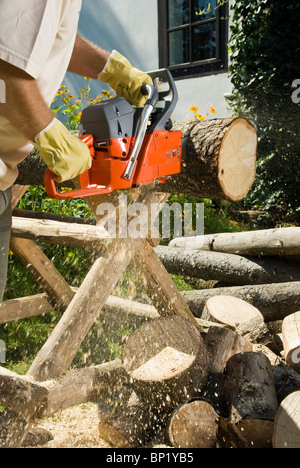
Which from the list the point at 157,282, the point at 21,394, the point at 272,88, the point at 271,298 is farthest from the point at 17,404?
the point at 272,88

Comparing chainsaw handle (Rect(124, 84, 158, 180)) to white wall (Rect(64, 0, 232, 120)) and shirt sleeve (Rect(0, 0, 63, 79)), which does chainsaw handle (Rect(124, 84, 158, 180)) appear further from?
white wall (Rect(64, 0, 232, 120))

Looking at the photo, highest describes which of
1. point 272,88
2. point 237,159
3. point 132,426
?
point 272,88

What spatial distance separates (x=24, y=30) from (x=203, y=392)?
185 centimetres

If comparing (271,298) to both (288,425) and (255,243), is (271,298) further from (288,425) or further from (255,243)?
(288,425)

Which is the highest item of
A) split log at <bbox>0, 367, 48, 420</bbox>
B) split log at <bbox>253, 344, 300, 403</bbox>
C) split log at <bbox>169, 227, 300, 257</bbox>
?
split log at <bbox>169, 227, 300, 257</bbox>

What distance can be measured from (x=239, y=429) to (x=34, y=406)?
902 millimetres

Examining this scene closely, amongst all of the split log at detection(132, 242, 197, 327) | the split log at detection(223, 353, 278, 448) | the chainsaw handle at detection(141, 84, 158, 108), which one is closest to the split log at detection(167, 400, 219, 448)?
the split log at detection(223, 353, 278, 448)

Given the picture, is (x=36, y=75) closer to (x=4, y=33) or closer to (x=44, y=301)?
(x=4, y=33)

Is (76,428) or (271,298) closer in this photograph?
(76,428)

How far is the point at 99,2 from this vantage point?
6.89 meters

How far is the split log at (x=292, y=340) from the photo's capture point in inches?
107

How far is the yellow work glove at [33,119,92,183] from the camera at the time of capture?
6.04ft

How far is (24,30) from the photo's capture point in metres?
1.62
